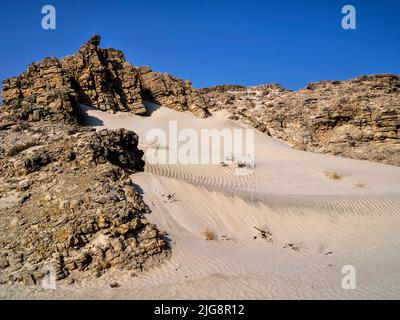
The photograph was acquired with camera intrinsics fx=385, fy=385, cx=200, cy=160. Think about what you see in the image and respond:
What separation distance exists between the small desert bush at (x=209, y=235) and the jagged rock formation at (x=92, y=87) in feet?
51.4

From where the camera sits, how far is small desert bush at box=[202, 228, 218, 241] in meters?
10.2

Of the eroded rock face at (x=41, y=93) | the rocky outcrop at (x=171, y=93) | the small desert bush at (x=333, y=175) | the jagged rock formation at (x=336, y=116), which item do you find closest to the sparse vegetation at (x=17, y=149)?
the eroded rock face at (x=41, y=93)

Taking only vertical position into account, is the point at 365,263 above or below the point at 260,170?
below

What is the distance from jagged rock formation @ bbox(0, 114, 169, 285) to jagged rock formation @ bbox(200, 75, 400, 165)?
62.0 ft

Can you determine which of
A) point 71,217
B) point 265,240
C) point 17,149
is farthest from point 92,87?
point 265,240

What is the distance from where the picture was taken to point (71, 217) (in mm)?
9000

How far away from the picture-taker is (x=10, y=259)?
26.2ft

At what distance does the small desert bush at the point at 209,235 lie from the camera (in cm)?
1016

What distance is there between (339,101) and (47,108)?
20183 mm

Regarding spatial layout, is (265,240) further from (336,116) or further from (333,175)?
(336,116)

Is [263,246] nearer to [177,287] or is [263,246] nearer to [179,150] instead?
[177,287]

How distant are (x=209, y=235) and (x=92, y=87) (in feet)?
68.0
